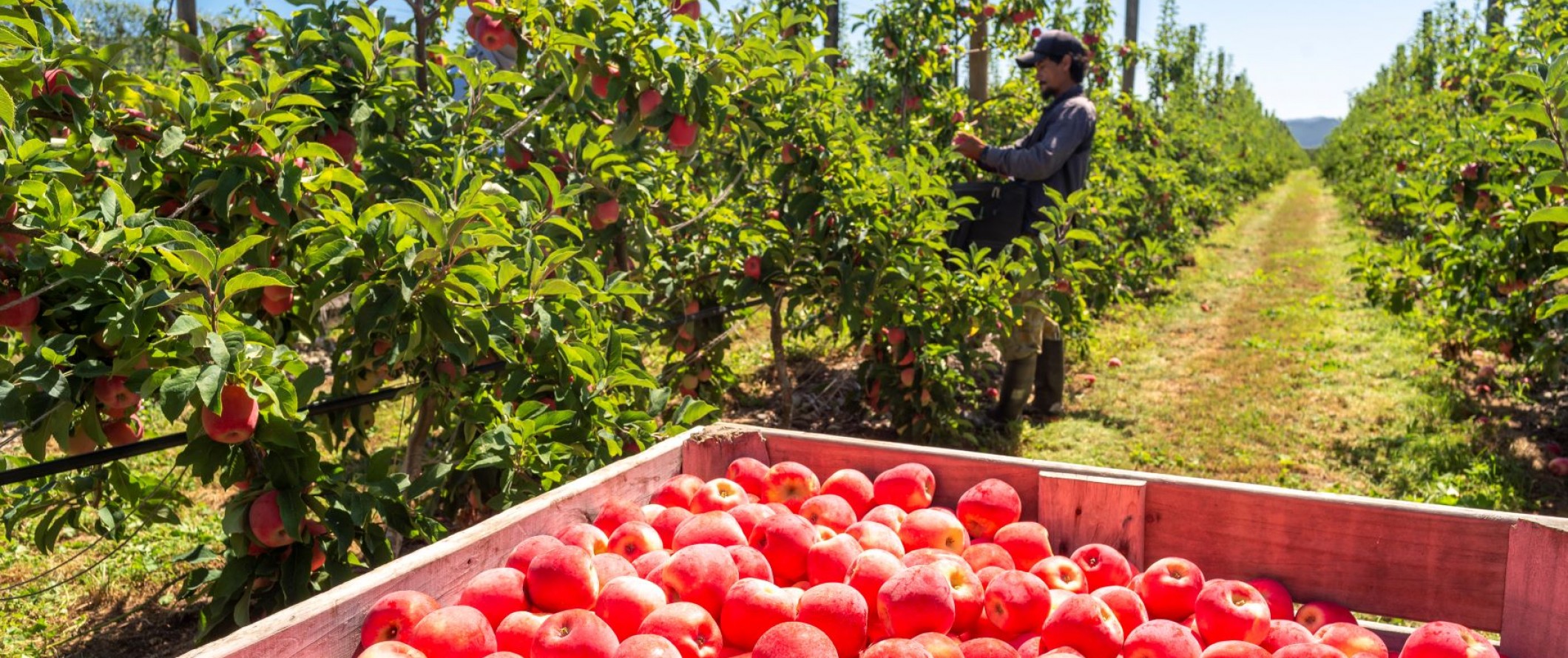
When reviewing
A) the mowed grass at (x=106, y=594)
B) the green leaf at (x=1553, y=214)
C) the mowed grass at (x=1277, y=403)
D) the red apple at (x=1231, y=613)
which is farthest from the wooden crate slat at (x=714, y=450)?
the mowed grass at (x=1277, y=403)

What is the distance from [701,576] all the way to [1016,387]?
3862 millimetres

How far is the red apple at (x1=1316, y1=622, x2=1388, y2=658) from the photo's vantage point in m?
1.38

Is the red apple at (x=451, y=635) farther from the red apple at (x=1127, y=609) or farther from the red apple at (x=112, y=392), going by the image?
the red apple at (x=112, y=392)

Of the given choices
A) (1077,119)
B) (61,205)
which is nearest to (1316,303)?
(1077,119)

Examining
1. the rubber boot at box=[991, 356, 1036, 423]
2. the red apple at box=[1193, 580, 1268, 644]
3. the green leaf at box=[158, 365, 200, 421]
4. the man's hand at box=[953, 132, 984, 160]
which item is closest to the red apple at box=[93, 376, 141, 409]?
the green leaf at box=[158, 365, 200, 421]

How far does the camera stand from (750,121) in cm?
368

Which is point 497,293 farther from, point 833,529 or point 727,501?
point 833,529

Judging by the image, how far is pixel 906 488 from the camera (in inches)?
73.2

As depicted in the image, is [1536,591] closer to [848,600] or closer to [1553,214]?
[848,600]

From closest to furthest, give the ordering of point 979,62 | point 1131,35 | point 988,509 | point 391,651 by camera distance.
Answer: point 391,651 → point 988,509 → point 979,62 → point 1131,35

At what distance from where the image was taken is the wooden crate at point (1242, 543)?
1407mm

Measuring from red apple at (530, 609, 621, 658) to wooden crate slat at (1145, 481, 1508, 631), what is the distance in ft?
3.16

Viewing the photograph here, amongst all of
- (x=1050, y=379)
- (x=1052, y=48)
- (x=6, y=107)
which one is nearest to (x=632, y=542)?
(x=6, y=107)

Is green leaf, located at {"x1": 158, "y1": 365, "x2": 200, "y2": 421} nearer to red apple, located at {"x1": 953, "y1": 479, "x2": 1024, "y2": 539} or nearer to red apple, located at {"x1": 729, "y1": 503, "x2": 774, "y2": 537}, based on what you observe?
red apple, located at {"x1": 729, "y1": 503, "x2": 774, "y2": 537}
